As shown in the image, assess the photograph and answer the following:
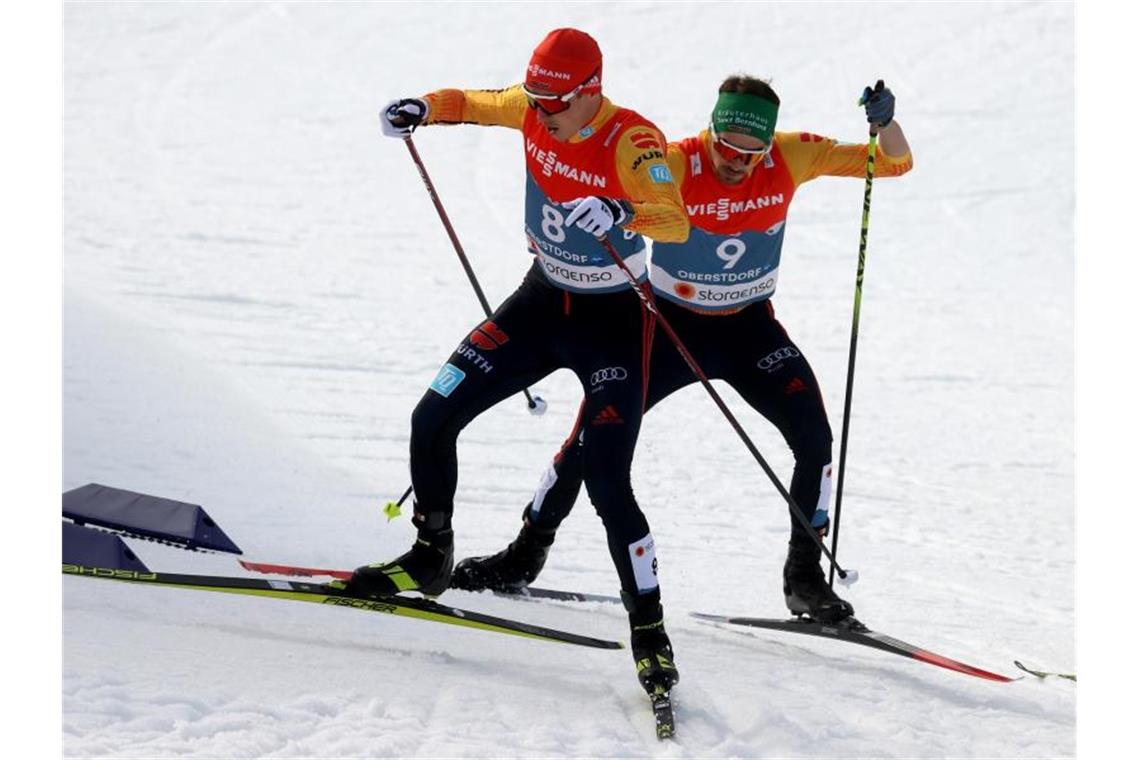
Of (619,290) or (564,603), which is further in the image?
(564,603)

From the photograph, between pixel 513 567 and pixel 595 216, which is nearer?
pixel 595 216

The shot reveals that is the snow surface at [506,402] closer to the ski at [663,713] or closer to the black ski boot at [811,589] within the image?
the ski at [663,713]

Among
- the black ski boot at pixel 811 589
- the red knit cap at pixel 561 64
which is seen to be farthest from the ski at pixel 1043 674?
the red knit cap at pixel 561 64

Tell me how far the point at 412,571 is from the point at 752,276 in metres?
1.72

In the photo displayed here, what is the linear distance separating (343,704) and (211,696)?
1.39 feet

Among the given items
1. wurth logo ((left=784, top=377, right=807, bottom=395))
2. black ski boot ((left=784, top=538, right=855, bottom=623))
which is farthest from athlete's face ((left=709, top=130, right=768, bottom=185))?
black ski boot ((left=784, top=538, right=855, bottom=623))

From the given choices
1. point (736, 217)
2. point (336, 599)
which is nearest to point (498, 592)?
point (336, 599)

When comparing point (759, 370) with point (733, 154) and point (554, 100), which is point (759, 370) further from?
point (554, 100)

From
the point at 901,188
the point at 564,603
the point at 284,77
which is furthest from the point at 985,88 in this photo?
the point at 564,603

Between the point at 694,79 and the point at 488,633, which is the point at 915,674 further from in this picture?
the point at 694,79

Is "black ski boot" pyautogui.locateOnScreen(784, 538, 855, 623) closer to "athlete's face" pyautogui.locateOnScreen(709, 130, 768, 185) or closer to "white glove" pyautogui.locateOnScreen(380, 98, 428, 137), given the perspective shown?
"athlete's face" pyautogui.locateOnScreen(709, 130, 768, 185)

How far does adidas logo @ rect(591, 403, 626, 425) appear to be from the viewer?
5.00 meters

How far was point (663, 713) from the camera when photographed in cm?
482

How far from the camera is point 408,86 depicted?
61.9 feet
